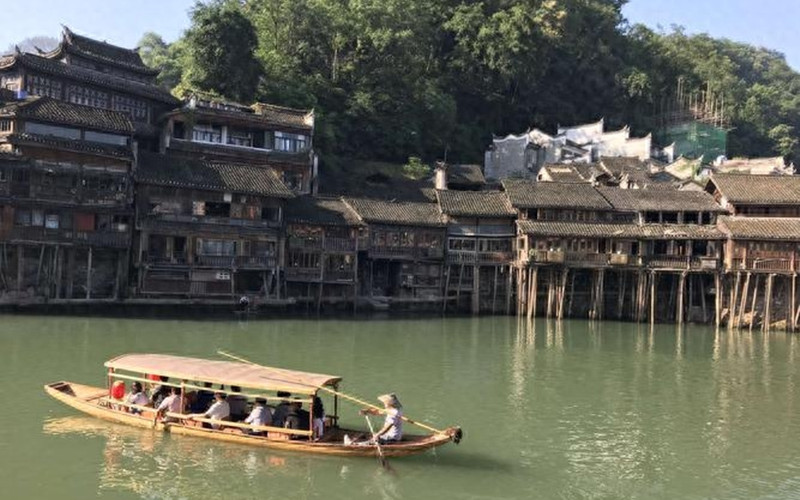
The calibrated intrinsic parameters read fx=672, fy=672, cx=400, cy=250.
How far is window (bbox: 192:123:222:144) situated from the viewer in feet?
151

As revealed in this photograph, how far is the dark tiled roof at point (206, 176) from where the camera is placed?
127 feet

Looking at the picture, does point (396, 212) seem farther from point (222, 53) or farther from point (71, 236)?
point (71, 236)

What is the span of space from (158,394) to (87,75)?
34080mm

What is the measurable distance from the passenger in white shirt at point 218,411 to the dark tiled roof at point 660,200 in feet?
118

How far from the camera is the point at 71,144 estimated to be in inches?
1432

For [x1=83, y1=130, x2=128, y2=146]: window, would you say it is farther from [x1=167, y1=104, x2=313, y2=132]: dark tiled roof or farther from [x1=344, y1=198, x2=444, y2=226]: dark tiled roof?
[x1=344, y1=198, x2=444, y2=226]: dark tiled roof

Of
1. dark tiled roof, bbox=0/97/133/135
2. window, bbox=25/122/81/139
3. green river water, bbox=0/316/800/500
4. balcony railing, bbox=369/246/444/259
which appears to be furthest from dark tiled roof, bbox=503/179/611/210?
window, bbox=25/122/81/139

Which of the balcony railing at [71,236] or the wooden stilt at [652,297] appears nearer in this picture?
the balcony railing at [71,236]

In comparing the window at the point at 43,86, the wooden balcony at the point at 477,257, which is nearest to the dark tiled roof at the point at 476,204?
the wooden balcony at the point at 477,257

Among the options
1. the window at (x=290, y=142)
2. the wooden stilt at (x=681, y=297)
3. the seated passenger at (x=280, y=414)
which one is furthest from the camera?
the window at (x=290, y=142)

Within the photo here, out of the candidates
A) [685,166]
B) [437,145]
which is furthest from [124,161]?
[685,166]

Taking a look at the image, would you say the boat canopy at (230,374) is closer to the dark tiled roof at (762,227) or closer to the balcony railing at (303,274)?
the balcony railing at (303,274)

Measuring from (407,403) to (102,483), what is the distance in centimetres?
920

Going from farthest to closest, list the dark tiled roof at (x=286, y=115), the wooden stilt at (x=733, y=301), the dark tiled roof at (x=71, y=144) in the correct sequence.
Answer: the dark tiled roof at (x=286, y=115)
the wooden stilt at (x=733, y=301)
the dark tiled roof at (x=71, y=144)
